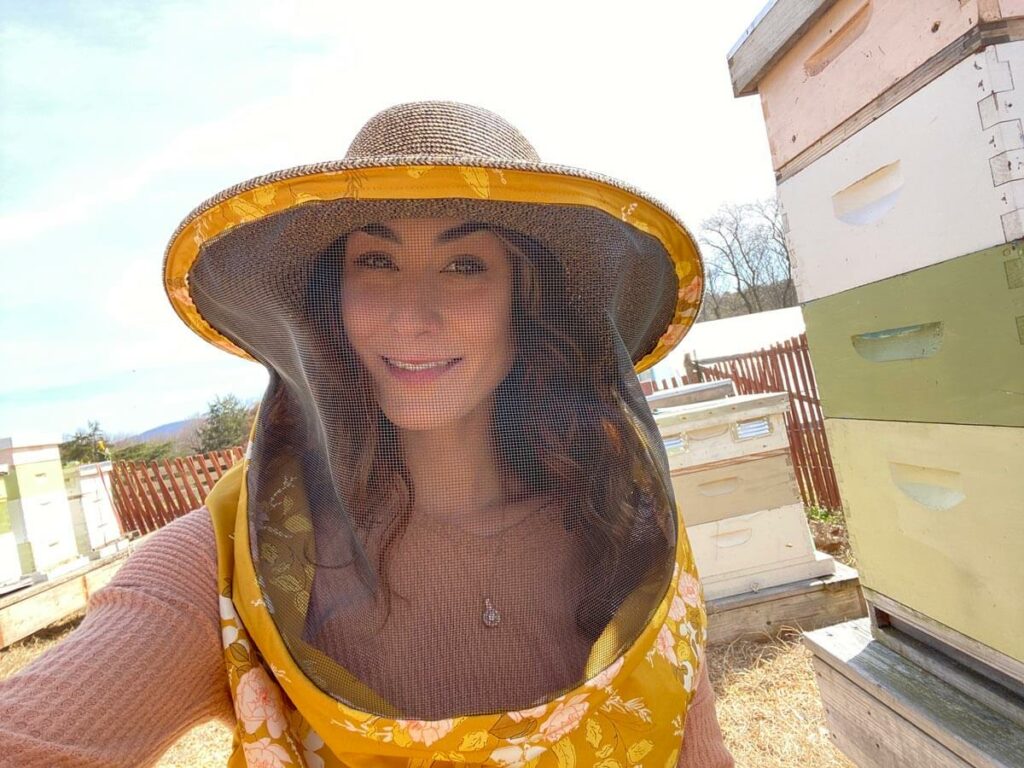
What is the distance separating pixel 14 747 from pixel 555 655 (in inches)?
23.4

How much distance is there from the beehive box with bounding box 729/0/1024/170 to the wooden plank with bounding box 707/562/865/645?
2.33 m

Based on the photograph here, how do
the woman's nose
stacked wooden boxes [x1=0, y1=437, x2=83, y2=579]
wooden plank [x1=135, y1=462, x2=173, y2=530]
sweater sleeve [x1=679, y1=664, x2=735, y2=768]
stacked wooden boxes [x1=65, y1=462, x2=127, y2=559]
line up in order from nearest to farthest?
1. the woman's nose
2. sweater sleeve [x1=679, y1=664, x2=735, y2=768]
3. stacked wooden boxes [x1=0, y1=437, x2=83, y2=579]
4. stacked wooden boxes [x1=65, y1=462, x2=127, y2=559]
5. wooden plank [x1=135, y1=462, x2=173, y2=530]

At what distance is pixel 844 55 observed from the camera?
1.37 meters

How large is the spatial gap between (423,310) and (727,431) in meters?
2.64

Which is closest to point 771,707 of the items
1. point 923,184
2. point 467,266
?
point 923,184

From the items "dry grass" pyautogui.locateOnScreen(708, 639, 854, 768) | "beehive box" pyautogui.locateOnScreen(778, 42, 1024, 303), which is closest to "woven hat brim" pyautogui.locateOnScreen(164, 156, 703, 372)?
"beehive box" pyautogui.locateOnScreen(778, 42, 1024, 303)

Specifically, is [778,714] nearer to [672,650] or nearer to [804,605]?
[804,605]

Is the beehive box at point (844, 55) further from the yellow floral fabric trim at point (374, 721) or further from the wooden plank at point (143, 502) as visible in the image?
the wooden plank at point (143, 502)

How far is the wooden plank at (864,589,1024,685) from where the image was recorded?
1.24m

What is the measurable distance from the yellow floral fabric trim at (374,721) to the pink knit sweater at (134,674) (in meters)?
0.03

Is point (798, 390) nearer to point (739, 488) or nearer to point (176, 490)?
point (739, 488)

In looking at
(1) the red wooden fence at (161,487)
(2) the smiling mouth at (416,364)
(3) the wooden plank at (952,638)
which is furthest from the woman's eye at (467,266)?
(1) the red wooden fence at (161,487)

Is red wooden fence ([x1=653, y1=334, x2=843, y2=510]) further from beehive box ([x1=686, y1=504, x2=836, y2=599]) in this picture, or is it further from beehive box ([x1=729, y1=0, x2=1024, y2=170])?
beehive box ([x1=729, y1=0, x2=1024, y2=170])

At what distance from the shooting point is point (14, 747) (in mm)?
595
